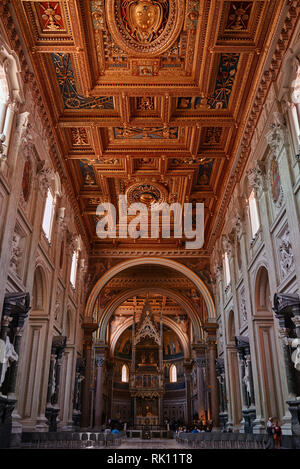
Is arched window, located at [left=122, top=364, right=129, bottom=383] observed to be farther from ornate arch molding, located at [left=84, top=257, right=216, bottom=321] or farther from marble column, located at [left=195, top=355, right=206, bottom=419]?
ornate arch molding, located at [left=84, top=257, right=216, bottom=321]

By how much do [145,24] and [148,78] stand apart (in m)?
1.98

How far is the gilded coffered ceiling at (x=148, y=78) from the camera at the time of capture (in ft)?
38.1

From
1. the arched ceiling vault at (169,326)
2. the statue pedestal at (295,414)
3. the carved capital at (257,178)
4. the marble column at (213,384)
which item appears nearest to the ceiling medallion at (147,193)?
the carved capital at (257,178)

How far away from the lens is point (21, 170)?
12.0m

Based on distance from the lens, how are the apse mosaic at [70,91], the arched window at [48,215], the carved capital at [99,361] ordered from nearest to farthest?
the apse mosaic at [70,91], the arched window at [48,215], the carved capital at [99,361]

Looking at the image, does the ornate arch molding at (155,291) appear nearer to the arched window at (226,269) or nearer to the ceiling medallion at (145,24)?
the arched window at (226,269)

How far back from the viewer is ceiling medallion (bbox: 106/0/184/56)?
38.1ft

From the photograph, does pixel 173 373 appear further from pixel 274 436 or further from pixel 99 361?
pixel 274 436

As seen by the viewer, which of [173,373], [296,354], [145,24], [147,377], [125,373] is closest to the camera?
[296,354]

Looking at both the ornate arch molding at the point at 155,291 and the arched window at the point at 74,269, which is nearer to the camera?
the arched window at the point at 74,269

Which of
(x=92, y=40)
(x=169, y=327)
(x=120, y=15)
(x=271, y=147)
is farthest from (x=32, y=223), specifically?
(x=169, y=327)

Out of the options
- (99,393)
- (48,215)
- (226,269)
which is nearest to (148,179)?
(48,215)

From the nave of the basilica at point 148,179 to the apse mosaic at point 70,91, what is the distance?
6 cm

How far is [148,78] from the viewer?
13.8 m
